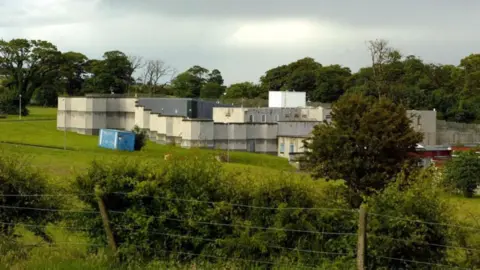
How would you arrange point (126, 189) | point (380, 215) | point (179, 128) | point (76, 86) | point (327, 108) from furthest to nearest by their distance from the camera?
1. point (76, 86)
2. point (327, 108)
3. point (179, 128)
4. point (126, 189)
5. point (380, 215)

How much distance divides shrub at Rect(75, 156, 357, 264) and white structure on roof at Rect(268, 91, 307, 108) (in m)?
79.9

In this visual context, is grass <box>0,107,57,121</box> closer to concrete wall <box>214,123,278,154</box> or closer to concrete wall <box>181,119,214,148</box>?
concrete wall <box>181,119,214,148</box>

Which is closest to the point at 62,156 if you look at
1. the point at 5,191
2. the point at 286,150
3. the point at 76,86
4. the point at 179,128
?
the point at 179,128

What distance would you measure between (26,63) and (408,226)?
103 metres

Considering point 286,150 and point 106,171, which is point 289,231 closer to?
point 106,171

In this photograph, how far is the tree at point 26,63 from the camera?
10006cm

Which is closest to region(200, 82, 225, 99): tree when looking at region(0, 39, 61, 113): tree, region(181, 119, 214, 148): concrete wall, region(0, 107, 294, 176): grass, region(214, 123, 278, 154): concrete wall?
region(0, 39, 61, 113): tree

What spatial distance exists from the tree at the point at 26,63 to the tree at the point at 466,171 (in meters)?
70.4

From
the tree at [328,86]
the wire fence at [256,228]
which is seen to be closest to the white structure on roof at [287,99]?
the tree at [328,86]

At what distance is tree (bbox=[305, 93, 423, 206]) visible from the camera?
39.4 metres

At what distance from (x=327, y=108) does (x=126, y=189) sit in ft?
250

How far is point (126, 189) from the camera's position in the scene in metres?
10.3

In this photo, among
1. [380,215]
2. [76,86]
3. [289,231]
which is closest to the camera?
[380,215]

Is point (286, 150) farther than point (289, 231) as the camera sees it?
Yes
